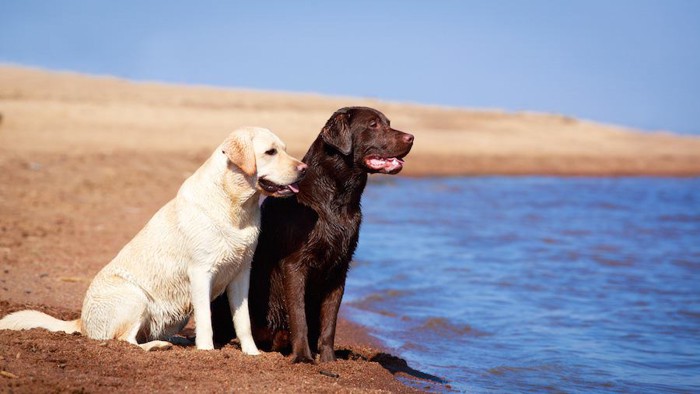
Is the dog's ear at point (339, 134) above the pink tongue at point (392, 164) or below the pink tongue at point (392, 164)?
above

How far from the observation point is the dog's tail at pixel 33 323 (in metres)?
6.14

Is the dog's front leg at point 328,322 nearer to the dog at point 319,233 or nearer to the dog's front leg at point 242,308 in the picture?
the dog at point 319,233

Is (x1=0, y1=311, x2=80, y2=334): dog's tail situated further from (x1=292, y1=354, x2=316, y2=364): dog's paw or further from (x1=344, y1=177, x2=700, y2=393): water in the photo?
(x1=344, y1=177, x2=700, y2=393): water

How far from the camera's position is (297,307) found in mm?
6266

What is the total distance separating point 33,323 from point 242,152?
199 centimetres

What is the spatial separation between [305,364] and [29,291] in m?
3.48

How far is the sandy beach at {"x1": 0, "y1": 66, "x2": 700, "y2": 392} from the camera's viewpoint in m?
5.47

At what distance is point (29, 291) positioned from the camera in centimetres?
823

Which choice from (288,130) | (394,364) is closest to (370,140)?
(394,364)

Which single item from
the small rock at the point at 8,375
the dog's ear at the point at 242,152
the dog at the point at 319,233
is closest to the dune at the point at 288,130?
the dog at the point at 319,233

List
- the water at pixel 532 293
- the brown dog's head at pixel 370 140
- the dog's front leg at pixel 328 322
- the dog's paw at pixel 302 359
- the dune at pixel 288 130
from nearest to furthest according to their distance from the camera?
the dog's paw at pixel 302 359 < the brown dog's head at pixel 370 140 < the dog's front leg at pixel 328 322 < the water at pixel 532 293 < the dune at pixel 288 130

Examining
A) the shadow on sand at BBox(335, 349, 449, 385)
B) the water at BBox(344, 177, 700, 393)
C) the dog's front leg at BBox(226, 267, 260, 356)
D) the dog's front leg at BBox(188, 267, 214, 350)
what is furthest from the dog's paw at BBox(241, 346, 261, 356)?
the water at BBox(344, 177, 700, 393)

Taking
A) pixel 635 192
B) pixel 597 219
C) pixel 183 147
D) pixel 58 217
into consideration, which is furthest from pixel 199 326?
pixel 635 192

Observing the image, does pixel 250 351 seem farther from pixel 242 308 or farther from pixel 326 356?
pixel 326 356
